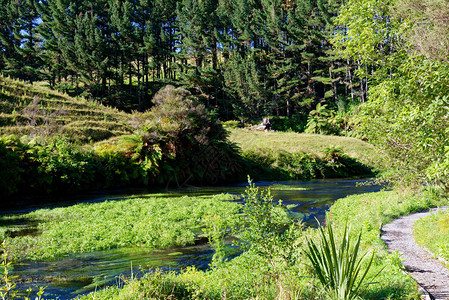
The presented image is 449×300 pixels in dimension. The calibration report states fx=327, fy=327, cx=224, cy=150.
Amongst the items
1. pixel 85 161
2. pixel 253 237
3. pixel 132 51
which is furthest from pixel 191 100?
pixel 132 51

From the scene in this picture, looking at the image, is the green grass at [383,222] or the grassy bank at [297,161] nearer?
the green grass at [383,222]

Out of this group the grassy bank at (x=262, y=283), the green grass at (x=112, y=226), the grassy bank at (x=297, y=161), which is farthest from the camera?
the grassy bank at (x=297, y=161)

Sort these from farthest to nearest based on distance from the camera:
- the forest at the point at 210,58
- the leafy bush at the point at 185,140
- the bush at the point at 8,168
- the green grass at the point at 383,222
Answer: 1. the forest at the point at 210,58
2. the leafy bush at the point at 185,140
3. the bush at the point at 8,168
4. the green grass at the point at 383,222

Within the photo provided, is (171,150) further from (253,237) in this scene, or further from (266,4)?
(266,4)

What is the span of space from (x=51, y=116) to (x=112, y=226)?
2176 cm

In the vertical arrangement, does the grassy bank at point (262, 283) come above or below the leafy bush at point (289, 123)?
below

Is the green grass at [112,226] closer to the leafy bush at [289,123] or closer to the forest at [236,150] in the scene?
the forest at [236,150]

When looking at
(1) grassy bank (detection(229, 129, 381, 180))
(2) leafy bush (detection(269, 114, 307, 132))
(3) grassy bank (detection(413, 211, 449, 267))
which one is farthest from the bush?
(2) leafy bush (detection(269, 114, 307, 132))

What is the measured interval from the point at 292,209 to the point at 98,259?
9.44 metres

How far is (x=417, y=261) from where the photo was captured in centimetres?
716

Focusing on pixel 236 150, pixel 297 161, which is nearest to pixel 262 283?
pixel 236 150

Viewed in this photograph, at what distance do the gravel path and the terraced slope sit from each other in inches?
892

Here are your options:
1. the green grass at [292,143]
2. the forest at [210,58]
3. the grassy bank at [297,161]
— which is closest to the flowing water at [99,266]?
the grassy bank at [297,161]

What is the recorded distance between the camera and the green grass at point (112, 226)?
8.84m
